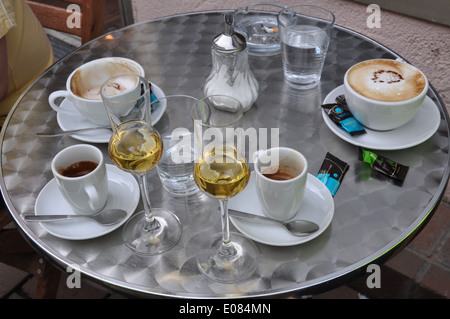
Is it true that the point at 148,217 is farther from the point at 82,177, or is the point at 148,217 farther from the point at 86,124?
the point at 86,124

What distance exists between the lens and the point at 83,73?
96cm

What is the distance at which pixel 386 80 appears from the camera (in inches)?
34.2

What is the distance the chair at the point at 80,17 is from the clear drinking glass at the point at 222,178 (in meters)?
0.71

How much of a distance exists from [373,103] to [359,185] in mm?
148

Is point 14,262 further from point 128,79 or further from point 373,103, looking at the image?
point 373,103

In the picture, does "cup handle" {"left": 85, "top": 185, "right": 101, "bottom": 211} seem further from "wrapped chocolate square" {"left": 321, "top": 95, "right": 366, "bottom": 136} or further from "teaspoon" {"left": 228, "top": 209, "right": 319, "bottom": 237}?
"wrapped chocolate square" {"left": 321, "top": 95, "right": 366, "bottom": 136}

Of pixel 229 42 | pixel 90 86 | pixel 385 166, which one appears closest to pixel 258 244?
pixel 385 166

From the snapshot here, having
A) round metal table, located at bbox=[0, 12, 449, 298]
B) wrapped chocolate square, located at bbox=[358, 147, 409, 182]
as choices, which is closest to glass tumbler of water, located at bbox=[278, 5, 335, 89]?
round metal table, located at bbox=[0, 12, 449, 298]

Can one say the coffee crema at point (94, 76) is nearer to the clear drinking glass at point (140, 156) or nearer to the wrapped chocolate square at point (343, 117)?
the clear drinking glass at point (140, 156)

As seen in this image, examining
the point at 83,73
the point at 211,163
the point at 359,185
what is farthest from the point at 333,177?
the point at 83,73

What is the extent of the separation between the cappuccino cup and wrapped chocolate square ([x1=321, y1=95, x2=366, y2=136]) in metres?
0.01

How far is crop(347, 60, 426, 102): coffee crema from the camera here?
0.84 meters

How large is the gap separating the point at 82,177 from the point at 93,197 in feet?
0.13

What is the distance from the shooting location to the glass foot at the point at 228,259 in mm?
680
